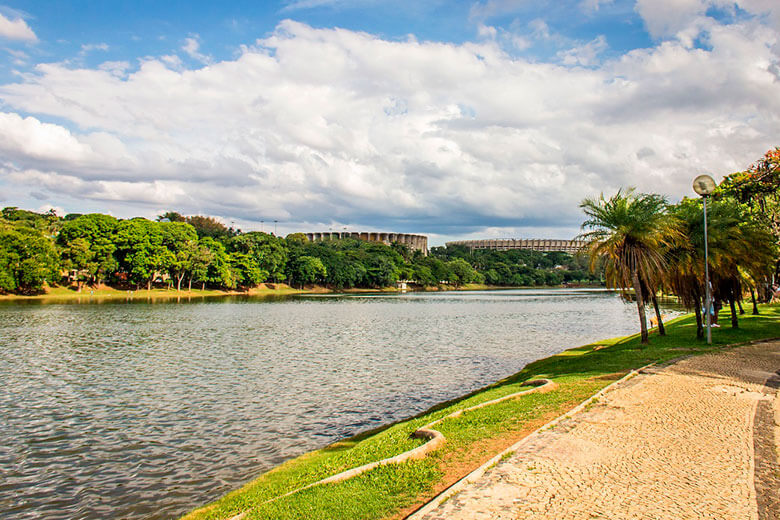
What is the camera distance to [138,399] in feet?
63.0

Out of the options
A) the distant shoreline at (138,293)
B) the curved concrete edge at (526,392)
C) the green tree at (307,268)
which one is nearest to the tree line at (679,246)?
the curved concrete edge at (526,392)

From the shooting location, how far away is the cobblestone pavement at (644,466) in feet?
23.0

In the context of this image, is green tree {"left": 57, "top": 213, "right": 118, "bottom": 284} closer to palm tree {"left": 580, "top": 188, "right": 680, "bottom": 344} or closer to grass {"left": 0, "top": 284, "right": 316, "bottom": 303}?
grass {"left": 0, "top": 284, "right": 316, "bottom": 303}

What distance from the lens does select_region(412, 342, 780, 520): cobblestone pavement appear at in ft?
23.0

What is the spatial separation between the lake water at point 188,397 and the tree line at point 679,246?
7.37 metres

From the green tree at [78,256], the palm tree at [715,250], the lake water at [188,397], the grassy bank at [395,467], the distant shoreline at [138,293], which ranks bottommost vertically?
the lake water at [188,397]

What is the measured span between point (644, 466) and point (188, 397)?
1637 cm

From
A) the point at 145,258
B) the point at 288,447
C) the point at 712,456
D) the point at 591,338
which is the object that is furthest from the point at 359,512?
the point at 145,258

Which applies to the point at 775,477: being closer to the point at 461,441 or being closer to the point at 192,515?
the point at 461,441

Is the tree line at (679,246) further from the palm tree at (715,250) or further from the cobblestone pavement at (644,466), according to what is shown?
the cobblestone pavement at (644,466)

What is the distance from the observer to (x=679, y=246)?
27219 millimetres

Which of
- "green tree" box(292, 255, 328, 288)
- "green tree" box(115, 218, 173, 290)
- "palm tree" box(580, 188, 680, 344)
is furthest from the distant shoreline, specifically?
"palm tree" box(580, 188, 680, 344)

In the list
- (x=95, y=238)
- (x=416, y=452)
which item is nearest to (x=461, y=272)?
(x=95, y=238)

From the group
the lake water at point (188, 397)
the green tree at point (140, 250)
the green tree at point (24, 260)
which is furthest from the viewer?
the green tree at point (140, 250)
